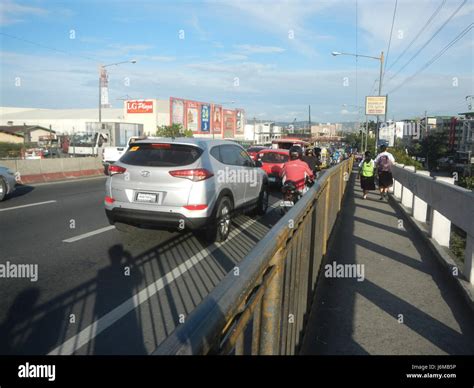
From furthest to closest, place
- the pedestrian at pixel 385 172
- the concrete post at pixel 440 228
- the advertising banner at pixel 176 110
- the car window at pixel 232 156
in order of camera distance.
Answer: the advertising banner at pixel 176 110 < the pedestrian at pixel 385 172 < the car window at pixel 232 156 < the concrete post at pixel 440 228

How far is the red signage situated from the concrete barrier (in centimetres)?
5285

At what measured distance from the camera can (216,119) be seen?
88750 millimetres

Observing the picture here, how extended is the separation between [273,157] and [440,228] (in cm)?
992

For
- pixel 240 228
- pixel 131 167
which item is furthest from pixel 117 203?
pixel 240 228

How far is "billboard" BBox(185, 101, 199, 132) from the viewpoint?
258ft

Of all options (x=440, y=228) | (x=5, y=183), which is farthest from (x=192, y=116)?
(x=440, y=228)

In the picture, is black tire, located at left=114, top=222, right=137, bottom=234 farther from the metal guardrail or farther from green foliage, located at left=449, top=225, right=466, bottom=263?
green foliage, located at left=449, top=225, right=466, bottom=263

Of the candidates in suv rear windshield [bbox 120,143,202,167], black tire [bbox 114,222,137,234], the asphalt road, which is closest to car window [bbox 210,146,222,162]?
suv rear windshield [bbox 120,143,202,167]

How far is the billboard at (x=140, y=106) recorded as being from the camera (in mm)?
73688

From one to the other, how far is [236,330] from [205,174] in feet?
17.3

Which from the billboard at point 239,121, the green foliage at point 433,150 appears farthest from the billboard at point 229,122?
the green foliage at point 433,150

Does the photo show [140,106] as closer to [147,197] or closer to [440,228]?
[147,197]

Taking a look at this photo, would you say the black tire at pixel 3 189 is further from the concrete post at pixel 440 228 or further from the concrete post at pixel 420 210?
the concrete post at pixel 440 228

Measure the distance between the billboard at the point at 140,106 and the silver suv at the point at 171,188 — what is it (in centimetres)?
6883
